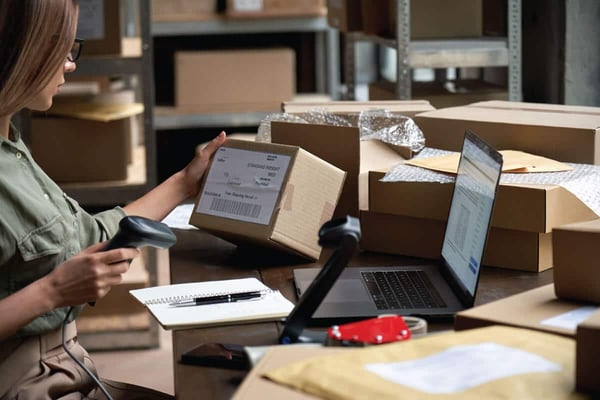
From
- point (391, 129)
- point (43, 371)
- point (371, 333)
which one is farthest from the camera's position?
point (391, 129)

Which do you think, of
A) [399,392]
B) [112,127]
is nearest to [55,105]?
[112,127]

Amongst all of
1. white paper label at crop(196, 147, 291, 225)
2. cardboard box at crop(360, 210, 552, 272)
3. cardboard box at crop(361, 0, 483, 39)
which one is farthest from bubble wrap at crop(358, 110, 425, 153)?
cardboard box at crop(361, 0, 483, 39)

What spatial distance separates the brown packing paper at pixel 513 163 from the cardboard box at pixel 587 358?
2.57 feet

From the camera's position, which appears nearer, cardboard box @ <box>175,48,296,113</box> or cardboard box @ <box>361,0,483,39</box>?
cardboard box @ <box>361,0,483,39</box>

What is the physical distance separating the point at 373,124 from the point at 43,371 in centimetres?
96

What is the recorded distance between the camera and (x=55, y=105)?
3.50m

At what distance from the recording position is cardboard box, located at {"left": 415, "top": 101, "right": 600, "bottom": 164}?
6.51 feet

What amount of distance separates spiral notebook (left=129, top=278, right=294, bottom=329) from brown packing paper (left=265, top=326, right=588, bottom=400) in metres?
0.39

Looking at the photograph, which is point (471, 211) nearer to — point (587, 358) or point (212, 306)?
point (212, 306)

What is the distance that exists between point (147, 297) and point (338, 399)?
0.69m

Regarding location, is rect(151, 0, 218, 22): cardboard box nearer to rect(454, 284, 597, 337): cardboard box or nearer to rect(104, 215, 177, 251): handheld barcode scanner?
rect(104, 215, 177, 251): handheld barcode scanner

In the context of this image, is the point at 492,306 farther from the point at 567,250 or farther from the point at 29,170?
the point at 29,170

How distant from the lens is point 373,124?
2.23 metres

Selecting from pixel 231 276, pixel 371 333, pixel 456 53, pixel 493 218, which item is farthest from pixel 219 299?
pixel 456 53
